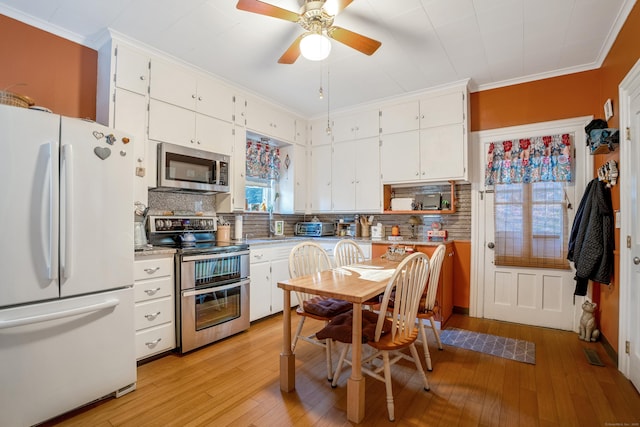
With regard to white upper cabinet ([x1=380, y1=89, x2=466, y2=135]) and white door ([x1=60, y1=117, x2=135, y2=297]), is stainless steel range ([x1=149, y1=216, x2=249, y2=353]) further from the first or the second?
white upper cabinet ([x1=380, y1=89, x2=466, y2=135])

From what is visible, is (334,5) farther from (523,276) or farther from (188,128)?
(523,276)

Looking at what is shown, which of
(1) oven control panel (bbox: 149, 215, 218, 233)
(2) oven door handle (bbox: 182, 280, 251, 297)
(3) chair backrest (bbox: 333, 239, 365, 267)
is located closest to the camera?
(2) oven door handle (bbox: 182, 280, 251, 297)

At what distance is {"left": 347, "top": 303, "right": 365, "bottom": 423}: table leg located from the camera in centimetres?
174

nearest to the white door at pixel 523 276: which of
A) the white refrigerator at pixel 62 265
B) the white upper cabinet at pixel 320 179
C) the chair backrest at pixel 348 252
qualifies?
the chair backrest at pixel 348 252

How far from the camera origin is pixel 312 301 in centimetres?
251

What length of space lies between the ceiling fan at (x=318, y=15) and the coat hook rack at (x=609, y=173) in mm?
2106

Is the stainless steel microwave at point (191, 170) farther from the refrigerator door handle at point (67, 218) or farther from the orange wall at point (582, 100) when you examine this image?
the orange wall at point (582, 100)

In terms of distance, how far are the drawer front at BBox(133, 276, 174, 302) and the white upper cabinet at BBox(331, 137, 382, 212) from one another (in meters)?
2.50

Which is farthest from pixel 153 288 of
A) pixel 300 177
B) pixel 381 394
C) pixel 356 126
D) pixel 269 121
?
pixel 356 126

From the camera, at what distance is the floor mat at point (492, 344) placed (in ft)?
8.50

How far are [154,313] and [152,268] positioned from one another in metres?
0.37

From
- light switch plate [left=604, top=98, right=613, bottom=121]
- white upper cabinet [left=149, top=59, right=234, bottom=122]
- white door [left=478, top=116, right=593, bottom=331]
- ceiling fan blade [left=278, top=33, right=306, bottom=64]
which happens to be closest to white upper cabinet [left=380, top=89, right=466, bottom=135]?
white door [left=478, top=116, right=593, bottom=331]

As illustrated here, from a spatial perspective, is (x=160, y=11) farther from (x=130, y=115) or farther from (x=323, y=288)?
(x=323, y=288)

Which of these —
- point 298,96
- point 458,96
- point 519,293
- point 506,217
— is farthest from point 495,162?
point 298,96
